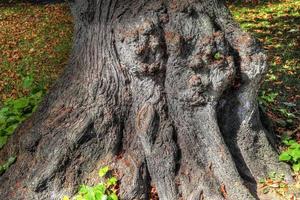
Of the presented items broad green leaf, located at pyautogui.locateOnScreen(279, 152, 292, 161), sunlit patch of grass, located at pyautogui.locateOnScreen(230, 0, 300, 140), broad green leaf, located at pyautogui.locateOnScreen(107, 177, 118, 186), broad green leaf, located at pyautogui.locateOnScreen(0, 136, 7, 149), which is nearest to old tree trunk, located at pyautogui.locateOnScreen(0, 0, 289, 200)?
broad green leaf, located at pyautogui.locateOnScreen(107, 177, 118, 186)

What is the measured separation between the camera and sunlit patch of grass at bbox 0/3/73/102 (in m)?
7.87

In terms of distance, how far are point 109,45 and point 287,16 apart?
828 cm

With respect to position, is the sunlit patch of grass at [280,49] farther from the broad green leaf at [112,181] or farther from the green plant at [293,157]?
the broad green leaf at [112,181]

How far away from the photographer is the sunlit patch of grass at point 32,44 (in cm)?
787

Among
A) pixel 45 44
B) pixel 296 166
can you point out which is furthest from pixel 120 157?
pixel 45 44

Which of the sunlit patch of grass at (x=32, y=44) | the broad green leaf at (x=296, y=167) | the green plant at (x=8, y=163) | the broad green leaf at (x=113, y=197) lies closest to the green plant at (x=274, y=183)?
the broad green leaf at (x=296, y=167)

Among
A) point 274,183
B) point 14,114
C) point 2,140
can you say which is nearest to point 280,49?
point 274,183

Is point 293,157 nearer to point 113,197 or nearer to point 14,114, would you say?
point 113,197

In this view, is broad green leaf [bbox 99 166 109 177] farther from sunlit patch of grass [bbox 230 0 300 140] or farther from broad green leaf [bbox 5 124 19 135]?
sunlit patch of grass [bbox 230 0 300 140]

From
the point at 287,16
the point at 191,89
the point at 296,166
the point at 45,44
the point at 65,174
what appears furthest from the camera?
the point at 287,16

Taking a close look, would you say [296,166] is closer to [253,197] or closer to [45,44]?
[253,197]

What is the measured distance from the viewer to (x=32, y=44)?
32.6ft

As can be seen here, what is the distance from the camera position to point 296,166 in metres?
3.91

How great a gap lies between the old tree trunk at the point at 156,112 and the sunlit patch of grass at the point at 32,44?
3.73 m
